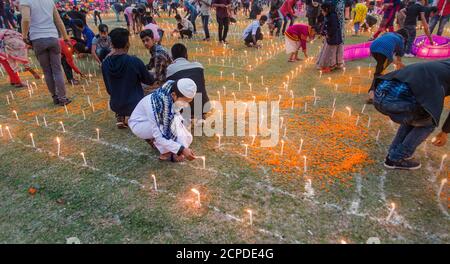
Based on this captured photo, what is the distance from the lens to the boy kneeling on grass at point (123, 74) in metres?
4.61

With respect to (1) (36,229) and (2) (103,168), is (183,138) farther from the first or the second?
(1) (36,229)

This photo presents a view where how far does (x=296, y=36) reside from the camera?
892 cm

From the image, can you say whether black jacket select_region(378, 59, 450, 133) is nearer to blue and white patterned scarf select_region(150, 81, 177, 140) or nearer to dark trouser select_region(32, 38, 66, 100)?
blue and white patterned scarf select_region(150, 81, 177, 140)

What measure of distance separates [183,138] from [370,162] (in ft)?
8.46

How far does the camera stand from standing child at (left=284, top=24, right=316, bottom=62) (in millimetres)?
8758

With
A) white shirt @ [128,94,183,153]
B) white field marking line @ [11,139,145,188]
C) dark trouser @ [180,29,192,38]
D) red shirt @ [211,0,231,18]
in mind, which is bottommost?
white field marking line @ [11,139,145,188]

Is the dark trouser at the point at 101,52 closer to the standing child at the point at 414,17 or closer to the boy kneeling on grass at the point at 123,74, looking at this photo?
the boy kneeling on grass at the point at 123,74

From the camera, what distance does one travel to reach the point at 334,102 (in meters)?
5.90

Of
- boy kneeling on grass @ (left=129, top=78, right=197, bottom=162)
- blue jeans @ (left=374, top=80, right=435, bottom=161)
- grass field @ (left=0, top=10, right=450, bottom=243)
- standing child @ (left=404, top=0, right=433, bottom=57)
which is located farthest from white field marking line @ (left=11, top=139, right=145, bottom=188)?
standing child @ (left=404, top=0, right=433, bottom=57)

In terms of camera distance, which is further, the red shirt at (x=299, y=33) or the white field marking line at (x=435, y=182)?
the red shirt at (x=299, y=33)

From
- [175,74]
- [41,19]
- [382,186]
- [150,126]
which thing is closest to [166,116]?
[150,126]

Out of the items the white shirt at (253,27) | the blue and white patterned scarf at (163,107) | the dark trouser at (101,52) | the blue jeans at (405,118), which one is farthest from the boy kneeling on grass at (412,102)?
the white shirt at (253,27)

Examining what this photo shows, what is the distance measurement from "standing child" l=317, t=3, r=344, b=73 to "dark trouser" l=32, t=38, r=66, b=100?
20.4ft
